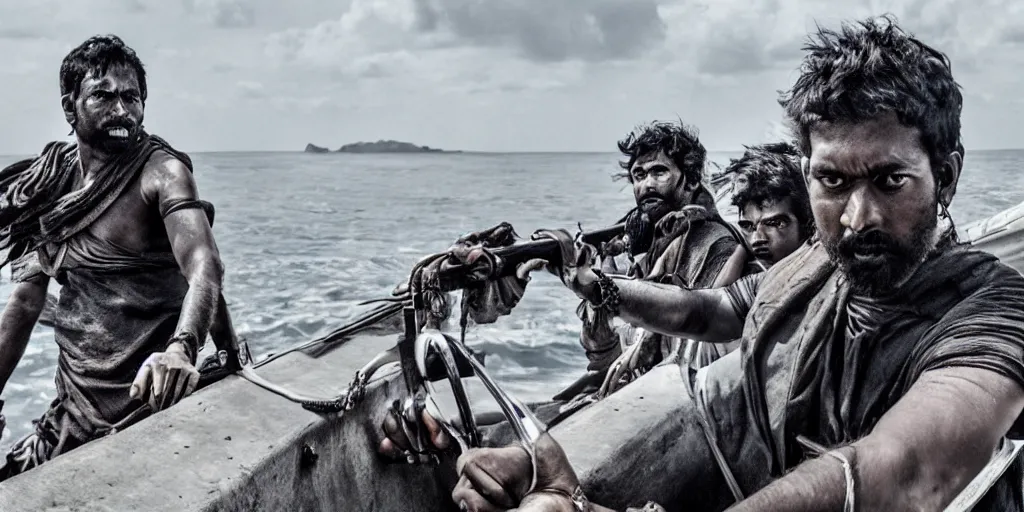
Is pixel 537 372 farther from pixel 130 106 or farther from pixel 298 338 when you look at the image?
pixel 130 106

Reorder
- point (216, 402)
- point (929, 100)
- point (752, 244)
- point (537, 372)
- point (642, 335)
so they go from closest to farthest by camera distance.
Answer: point (929, 100), point (216, 402), point (752, 244), point (642, 335), point (537, 372)

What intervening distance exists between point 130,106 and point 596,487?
1892mm

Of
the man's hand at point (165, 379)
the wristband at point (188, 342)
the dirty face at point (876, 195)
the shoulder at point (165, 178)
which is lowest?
the man's hand at point (165, 379)

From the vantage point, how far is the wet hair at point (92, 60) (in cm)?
353

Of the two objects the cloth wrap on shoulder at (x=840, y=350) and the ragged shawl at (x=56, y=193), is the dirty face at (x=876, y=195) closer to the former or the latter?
the cloth wrap on shoulder at (x=840, y=350)

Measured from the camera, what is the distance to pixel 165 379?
10.2 feet

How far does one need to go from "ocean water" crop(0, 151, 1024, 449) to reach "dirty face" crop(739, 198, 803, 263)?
126cm

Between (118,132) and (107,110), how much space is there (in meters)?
0.07

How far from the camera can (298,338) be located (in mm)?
12000

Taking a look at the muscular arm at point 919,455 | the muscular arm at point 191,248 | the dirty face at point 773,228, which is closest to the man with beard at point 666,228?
the dirty face at point 773,228

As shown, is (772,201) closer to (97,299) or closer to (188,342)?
(188,342)

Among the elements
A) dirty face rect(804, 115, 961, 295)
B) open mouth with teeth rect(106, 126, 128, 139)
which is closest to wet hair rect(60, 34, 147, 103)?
open mouth with teeth rect(106, 126, 128, 139)

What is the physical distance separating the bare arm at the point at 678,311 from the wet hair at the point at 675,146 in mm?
2074

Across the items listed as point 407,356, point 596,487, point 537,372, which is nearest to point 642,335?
point 596,487
